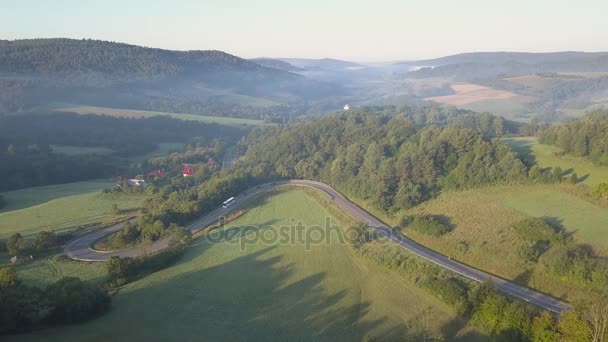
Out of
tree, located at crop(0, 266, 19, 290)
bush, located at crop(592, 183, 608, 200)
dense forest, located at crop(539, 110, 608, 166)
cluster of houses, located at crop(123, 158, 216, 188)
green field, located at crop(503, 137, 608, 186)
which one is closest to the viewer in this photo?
tree, located at crop(0, 266, 19, 290)

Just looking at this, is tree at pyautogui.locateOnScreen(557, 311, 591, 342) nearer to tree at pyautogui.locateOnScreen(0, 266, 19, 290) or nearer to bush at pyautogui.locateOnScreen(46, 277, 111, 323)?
bush at pyautogui.locateOnScreen(46, 277, 111, 323)

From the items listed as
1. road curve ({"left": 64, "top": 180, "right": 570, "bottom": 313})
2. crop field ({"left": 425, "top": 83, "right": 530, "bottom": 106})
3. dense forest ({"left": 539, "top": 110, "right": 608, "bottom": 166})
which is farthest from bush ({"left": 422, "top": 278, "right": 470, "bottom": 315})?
crop field ({"left": 425, "top": 83, "right": 530, "bottom": 106})

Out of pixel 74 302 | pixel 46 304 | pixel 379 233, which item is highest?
pixel 46 304

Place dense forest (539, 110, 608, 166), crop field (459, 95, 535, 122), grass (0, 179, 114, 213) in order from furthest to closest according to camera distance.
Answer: crop field (459, 95, 535, 122), grass (0, 179, 114, 213), dense forest (539, 110, 608, 166)

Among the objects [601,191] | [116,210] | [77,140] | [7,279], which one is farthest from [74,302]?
[77,140]

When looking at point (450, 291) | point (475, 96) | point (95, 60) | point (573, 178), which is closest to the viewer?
point (450, 291)

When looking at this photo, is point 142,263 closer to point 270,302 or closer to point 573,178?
point 270,302

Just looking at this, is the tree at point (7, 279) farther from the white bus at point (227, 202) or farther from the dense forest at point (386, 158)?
the dense forest at point (386, 158)
